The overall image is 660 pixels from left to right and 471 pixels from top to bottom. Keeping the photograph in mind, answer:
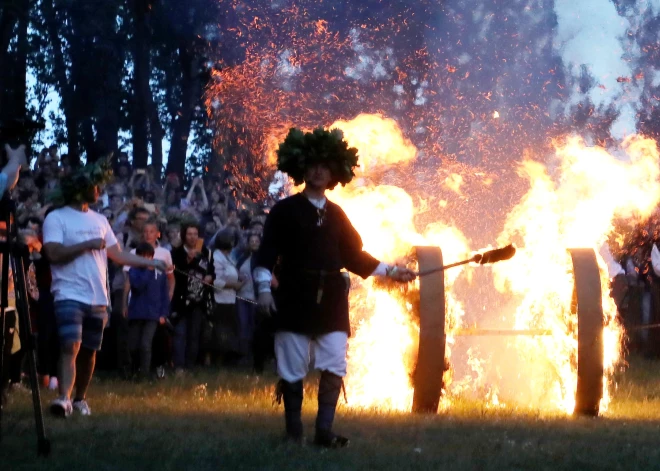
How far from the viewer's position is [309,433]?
8094 millimetres

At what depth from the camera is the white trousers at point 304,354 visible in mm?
7594

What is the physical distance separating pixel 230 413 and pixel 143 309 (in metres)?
3.69

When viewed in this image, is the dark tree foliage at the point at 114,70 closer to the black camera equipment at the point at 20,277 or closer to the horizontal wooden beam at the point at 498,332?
the horizontal wooden beam at the point at 498,332

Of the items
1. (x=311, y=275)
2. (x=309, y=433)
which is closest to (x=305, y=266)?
(x=311, y=275)

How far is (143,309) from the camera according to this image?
1259 centimetres

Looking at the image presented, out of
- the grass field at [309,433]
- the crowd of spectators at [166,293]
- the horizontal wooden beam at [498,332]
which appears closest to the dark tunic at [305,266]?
the grass field at [309,433]

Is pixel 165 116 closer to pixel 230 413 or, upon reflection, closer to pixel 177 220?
pixel 177 220

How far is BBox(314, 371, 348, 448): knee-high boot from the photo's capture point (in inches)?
293

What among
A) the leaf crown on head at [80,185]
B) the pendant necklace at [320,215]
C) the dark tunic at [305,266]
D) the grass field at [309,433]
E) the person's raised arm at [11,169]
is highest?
the leaf crown on head at [80,185]

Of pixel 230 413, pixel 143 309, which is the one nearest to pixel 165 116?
pixel 143 309

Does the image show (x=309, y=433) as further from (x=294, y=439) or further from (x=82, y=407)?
(x=82, y=407)

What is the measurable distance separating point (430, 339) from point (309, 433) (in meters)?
1.33

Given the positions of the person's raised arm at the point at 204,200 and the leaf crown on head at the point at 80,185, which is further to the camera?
the person's raised arm at the point at 204,200

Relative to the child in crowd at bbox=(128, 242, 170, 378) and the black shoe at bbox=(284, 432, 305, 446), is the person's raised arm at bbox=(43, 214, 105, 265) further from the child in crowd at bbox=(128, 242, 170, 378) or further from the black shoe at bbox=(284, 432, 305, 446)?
the child in crowd at bbox=(128, 242, 170, 378)
